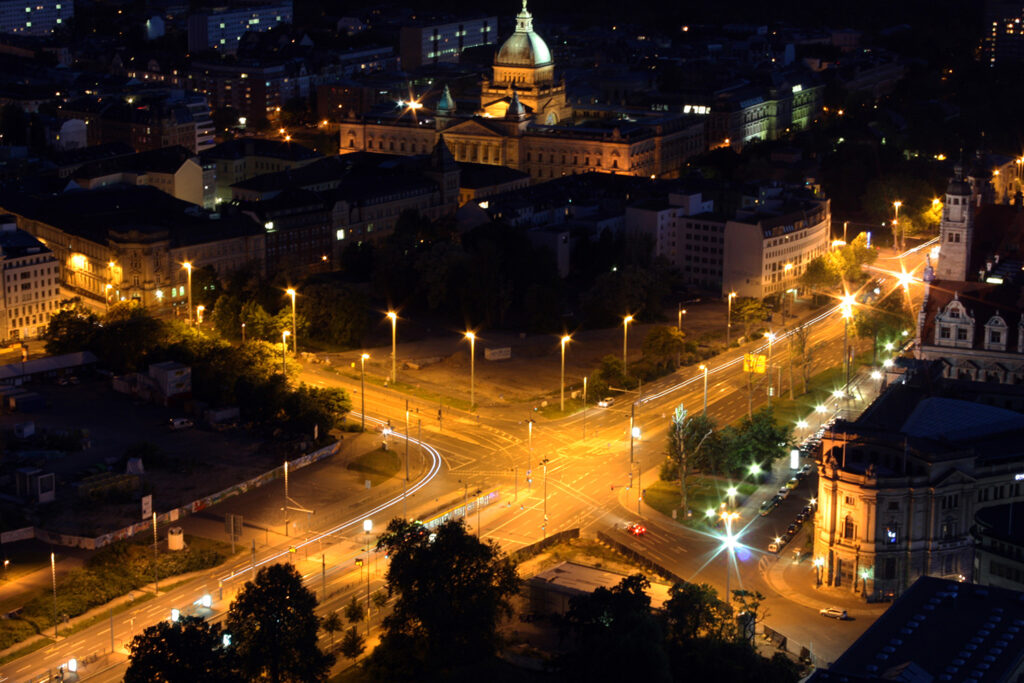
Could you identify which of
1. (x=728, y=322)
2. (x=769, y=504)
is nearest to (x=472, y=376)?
(x=769, y=504)

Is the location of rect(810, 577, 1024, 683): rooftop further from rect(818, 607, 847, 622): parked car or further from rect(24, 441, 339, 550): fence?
rect(24, 441, 339, 550): fence

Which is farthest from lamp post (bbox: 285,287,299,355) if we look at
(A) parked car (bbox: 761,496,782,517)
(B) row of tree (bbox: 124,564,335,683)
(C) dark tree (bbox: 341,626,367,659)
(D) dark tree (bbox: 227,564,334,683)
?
(D) dark tree (bbox: 227,564,334,683)

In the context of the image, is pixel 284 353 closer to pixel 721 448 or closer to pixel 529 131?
pixel 721 448

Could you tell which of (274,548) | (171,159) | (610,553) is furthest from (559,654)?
(171,159)

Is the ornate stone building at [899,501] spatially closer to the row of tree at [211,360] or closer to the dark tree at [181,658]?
the dark tree at [181,658]

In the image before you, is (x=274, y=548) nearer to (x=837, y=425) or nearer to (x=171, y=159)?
(x=837, y=425)

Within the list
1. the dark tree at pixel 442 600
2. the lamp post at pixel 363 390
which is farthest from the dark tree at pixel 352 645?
the lamp post at pixel 363 390
